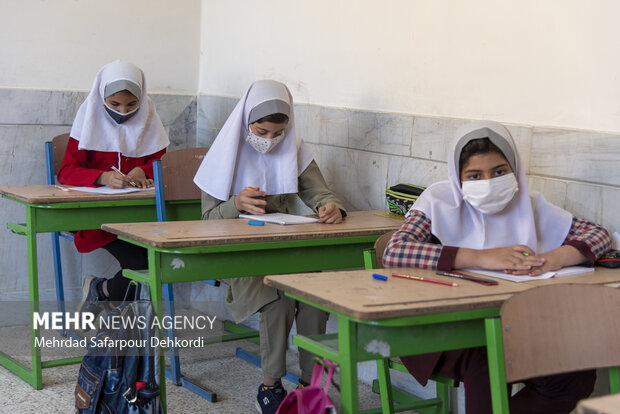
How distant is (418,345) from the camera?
6.78 ft

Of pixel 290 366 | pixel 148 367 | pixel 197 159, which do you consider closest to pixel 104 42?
pixel 197 159

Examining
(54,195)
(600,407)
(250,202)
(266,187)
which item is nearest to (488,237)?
(250,202)

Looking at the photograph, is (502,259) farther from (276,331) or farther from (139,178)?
(139,178)

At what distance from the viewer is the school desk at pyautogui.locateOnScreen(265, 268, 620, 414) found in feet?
6.47

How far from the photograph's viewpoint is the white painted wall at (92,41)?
14.9ft

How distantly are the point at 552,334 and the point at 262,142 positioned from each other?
1.79 meters

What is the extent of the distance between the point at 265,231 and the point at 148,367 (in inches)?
25.2

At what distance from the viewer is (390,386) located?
8.80ft

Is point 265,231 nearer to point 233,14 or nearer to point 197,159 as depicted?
point 197,159

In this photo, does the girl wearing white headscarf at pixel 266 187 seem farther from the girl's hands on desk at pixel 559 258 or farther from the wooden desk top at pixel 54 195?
the girl's hands on desk at pixel 559 258

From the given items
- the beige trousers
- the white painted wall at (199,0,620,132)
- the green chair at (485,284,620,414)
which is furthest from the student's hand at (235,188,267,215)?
the green chair at (485,284,620,414)

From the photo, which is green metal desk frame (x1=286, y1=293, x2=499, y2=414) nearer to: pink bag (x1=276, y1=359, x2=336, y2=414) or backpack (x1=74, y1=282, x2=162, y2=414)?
pink bag (x1=276, y1=359, x2=336, y2=414)

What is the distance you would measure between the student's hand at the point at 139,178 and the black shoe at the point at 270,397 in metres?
1.32

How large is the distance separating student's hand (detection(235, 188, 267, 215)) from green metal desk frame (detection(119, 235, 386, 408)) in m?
0.40
